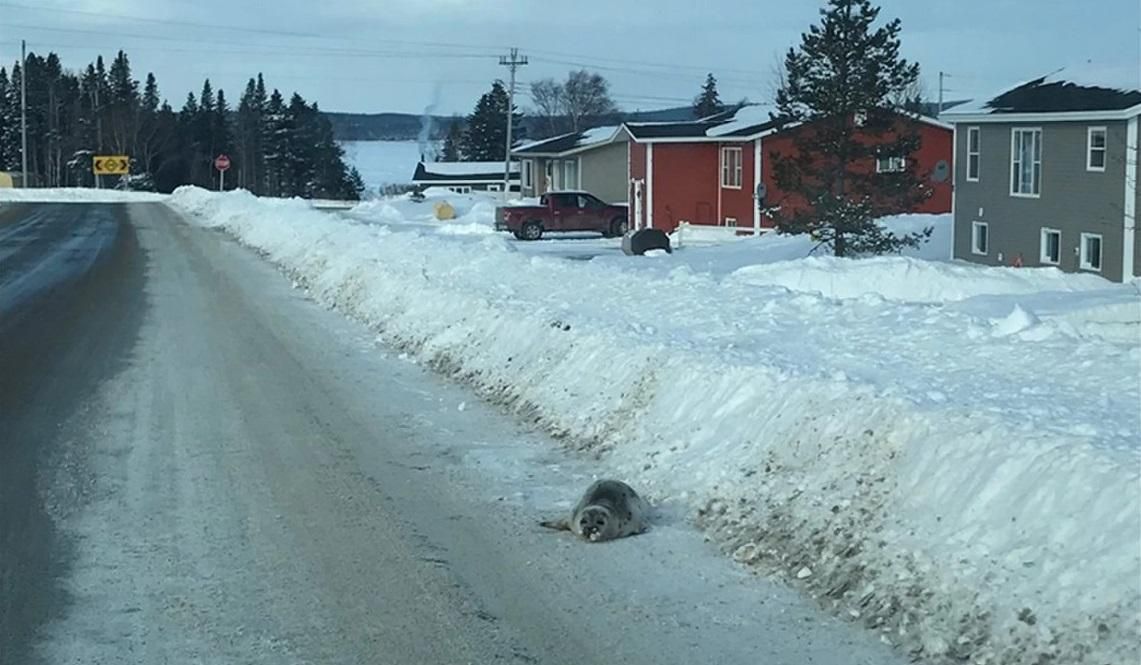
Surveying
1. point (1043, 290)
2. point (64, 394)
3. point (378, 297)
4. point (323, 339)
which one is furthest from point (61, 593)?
point (1043, 290)

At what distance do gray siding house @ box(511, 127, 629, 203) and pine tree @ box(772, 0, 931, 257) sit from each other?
78.2 ft

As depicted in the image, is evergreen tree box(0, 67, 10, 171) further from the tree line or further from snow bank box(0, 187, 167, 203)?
snow bank box(0, 187, 167, 203)

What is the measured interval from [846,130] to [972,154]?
217 inches

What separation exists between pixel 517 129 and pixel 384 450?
407 feet

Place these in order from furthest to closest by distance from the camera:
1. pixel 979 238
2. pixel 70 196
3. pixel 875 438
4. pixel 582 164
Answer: pixel 70 196 < pixel 582 164 < pixel 979 238 < pixel 875 438

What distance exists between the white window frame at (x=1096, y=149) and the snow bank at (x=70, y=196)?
198 ft

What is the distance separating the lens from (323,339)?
1816cm

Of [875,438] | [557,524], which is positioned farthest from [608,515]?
[875,438]

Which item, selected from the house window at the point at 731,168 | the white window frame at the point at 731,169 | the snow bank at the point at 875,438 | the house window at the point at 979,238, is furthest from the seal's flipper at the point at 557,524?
the house window at the point at 731,168

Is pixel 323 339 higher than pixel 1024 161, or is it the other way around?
pixel 1024 161

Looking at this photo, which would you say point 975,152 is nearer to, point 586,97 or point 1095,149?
point 1095,149

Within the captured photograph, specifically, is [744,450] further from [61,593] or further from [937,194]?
[937,194]

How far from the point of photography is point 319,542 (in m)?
8.49

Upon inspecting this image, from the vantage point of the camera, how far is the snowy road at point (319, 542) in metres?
6.75
